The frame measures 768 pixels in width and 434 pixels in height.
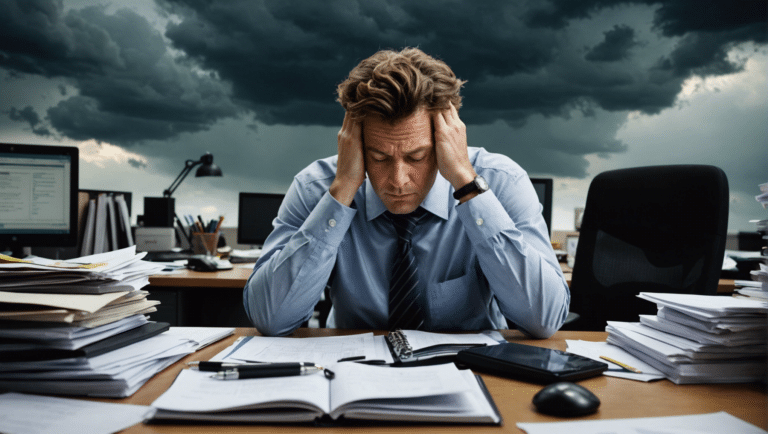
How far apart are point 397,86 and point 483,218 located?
0.37 m

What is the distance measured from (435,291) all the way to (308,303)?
327mm

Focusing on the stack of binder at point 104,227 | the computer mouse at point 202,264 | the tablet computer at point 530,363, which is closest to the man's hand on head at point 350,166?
the tablet computer at point 530,363

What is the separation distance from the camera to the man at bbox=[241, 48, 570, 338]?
1.04m

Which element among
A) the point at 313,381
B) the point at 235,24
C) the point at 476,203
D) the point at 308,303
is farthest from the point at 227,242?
the point at 313,381

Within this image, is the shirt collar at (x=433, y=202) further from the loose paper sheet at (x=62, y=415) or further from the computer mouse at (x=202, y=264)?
the computer mouse at (x=202, y=264)

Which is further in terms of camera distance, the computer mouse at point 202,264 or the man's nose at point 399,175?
the computer mouse at point 202,264

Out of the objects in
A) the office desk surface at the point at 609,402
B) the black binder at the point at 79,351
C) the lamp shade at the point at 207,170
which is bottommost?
the office desk surface at the point at 609,402

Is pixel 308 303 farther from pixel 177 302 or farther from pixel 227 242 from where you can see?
pixel 227 242

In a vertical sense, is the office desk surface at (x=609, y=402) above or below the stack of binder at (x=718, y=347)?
below

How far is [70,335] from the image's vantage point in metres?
0.64

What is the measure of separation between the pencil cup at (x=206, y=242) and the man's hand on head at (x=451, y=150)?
1.79 metres

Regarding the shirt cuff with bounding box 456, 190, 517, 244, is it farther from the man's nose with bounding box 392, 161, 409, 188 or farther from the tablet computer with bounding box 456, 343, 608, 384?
the tablet computer with bounding box 456, 343, 608, 384

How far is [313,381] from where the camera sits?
2.01 feet

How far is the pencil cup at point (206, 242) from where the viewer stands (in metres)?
2.52
